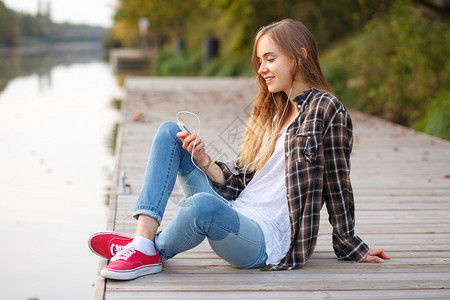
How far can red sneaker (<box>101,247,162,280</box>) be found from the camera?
2.54 m

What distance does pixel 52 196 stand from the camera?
5297mm

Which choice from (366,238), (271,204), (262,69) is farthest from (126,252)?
(366,238)

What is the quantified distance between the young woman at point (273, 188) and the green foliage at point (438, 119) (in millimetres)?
4919

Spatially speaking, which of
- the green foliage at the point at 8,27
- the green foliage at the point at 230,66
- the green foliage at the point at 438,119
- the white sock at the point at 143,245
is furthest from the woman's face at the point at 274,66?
the green foliage at the point at 8,27

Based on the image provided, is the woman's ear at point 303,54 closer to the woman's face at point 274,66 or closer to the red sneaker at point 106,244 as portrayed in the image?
the woman's face at point 274,66

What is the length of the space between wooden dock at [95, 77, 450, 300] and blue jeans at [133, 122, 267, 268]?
136 millimetres

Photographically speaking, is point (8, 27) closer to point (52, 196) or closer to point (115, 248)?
point (52, 196)

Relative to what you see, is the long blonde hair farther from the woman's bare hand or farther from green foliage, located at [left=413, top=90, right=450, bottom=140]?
green foliage, located at [left=413, top=90, right=450, bottom=140]

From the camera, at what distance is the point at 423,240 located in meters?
3.31

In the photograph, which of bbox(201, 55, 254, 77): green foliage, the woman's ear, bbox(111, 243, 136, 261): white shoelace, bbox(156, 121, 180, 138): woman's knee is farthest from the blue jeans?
bbox(201, 55, 254, 77): green foliage

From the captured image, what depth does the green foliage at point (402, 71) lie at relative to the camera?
8.66 m

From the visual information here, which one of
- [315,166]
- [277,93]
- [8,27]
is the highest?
[277,93]

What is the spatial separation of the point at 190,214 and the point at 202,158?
390 mm

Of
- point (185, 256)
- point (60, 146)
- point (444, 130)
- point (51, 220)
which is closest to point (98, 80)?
point (60, 146)
